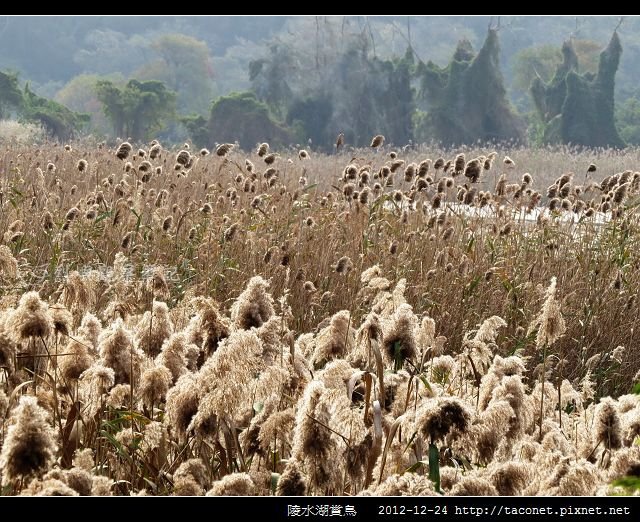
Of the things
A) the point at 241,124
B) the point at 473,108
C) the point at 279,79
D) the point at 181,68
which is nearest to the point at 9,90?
the point at 241,124

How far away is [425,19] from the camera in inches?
4486

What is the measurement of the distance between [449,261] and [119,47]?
10521 centimetres

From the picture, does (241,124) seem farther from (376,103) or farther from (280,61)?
(376,103)

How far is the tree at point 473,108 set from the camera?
42531 mm

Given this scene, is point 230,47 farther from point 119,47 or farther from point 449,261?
point 449,261

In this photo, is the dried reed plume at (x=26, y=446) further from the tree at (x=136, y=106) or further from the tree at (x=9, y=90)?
the tree at (x=136, y=106)

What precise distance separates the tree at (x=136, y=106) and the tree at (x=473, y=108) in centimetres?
1330

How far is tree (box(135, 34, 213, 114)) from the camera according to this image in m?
79.2

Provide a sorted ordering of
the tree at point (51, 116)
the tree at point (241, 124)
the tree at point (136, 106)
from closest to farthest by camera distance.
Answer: the tree at point (51, 116) < the tree at point (241, 124) < the tree at point (136, 106)

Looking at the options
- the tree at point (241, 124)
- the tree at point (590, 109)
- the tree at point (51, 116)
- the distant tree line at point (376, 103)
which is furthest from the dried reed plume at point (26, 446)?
the tree at point (241, 124)

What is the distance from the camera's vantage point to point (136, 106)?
47.2m

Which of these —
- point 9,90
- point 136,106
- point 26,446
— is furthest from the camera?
point 136,106

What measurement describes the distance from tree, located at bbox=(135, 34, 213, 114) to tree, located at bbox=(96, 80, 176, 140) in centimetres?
3017

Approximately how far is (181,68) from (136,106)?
3396cm
